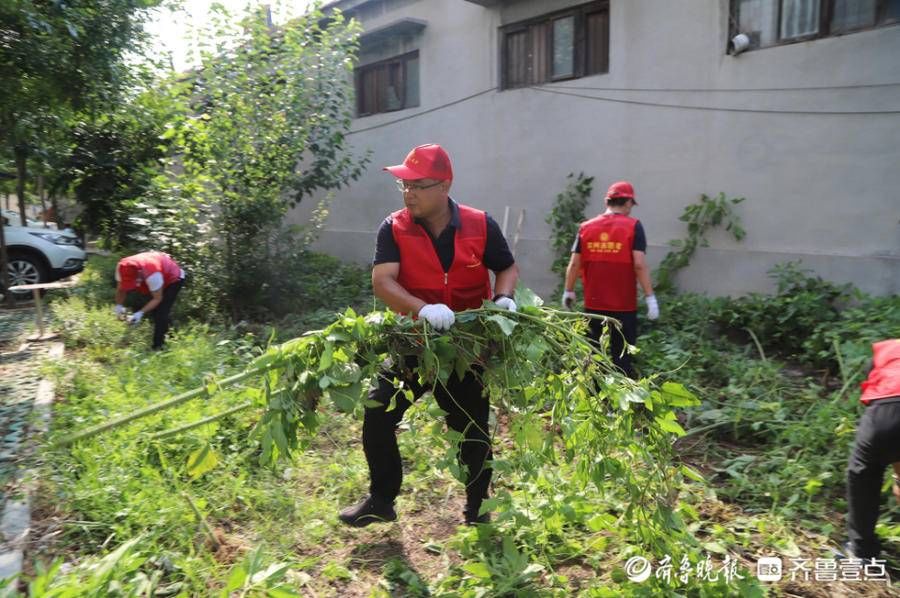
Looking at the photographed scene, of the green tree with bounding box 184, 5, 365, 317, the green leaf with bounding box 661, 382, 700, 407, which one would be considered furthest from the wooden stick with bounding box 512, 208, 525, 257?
the green leaf with bounding box 661, 382, 700, 407

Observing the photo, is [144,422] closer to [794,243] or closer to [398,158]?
[794,243]

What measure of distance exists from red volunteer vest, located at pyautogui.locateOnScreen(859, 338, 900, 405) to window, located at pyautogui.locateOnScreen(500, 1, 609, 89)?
19.0 feet

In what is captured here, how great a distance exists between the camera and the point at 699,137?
22.0ft

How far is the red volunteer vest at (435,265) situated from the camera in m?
2.87

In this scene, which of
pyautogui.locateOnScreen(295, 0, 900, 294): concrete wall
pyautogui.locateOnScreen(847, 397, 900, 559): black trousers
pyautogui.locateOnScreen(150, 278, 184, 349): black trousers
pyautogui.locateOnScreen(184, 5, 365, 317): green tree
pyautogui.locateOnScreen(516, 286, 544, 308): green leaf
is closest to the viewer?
pyautogui.locateOnScreen(847, 397, 900, 559): black trousers

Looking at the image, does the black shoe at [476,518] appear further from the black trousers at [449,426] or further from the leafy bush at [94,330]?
the leafy bush at [94,330]

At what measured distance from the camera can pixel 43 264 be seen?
10.6 meters

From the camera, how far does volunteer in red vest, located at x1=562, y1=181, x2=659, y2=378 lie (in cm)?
464

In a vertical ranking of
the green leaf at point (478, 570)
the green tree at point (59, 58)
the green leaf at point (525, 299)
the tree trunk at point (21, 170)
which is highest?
the green tree at point (59, 58)

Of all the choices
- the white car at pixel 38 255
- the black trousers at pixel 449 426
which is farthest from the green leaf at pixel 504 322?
the white car at pixel 38 255

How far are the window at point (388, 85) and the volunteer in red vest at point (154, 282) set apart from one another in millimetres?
5840

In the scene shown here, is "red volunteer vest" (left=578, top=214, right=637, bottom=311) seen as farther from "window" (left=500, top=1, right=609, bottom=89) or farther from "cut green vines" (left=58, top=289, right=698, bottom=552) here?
"window" (left=500, top=1, right=609, bottom=89)

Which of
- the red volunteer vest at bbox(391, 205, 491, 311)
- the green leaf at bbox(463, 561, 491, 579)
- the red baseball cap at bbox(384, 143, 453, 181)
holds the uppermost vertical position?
the red baseball cap at bbox(384, 143, 453, 181)

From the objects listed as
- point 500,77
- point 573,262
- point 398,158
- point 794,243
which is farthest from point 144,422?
point 398,158
